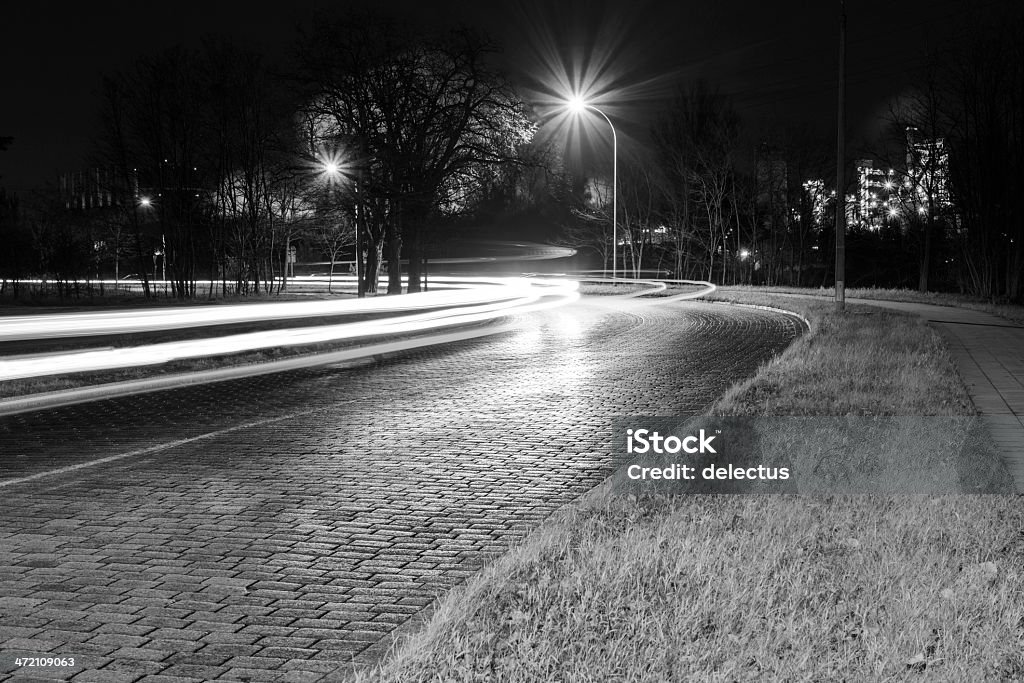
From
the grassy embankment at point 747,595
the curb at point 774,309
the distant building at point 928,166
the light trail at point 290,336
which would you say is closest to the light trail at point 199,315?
the light trail at point 290,336

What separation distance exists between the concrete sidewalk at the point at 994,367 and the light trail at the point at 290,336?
11.8 m

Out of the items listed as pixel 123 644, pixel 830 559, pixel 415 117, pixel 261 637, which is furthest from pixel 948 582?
pixel 415 117

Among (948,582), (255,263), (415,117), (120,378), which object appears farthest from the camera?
(255,263)

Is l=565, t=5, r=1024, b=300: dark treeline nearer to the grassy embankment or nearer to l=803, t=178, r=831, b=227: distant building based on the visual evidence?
l=803, t=178, r=831, b=227: distant building

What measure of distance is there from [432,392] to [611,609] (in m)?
8.68

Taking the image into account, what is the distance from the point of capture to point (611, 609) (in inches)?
174

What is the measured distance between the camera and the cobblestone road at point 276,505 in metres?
4.39

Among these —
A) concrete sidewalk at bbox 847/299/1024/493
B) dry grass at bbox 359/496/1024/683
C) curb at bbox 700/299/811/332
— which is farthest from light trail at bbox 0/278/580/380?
concrete sidewalk at bbox 847/299/1024/493

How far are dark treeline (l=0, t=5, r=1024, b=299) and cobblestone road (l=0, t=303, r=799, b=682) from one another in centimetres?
2383

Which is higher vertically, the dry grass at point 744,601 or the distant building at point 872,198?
the distant building at point 872,198

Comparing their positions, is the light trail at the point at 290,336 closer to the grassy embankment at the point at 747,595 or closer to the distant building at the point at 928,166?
the grassy embankment at the point at 747,595

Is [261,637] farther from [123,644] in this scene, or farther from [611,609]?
[611,609]

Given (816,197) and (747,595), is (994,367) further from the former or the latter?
(816,197)

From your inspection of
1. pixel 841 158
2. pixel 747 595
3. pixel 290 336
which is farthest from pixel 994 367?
pixel 290 336
